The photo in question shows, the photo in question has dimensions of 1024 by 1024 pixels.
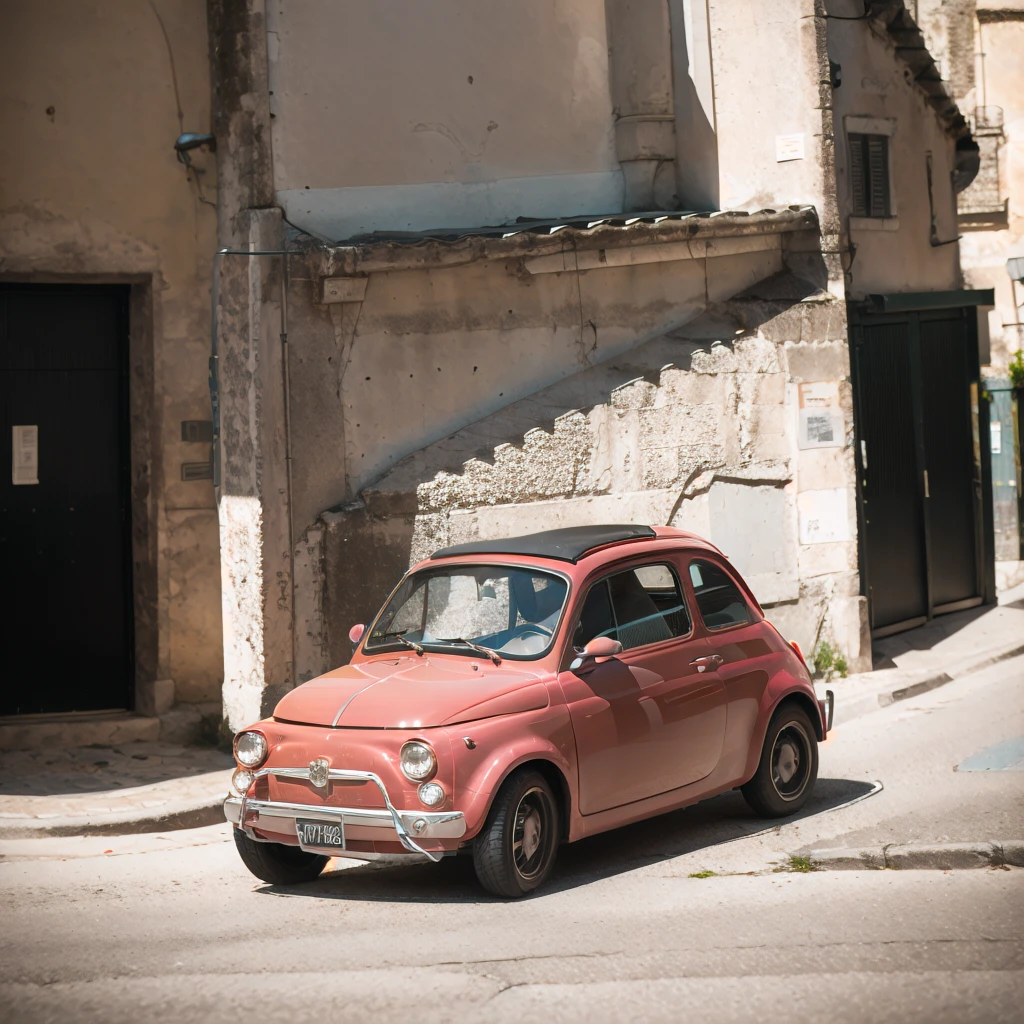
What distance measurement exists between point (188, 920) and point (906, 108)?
38.3 ft

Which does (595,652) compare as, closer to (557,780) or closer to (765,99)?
(557,780)

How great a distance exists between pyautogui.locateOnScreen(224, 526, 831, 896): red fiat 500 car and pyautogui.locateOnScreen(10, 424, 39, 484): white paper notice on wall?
4.22 meters

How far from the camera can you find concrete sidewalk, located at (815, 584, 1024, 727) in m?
11.8

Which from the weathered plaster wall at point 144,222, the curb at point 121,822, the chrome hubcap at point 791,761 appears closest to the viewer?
the chrome hubcap at point 791,761

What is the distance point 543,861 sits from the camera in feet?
22.3

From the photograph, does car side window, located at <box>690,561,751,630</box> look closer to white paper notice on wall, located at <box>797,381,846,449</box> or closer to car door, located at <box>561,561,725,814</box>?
car door, located at <box>561,561,725,814</box>

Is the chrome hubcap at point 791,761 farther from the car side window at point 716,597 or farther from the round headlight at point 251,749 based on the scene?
the round headlight at point 251,749

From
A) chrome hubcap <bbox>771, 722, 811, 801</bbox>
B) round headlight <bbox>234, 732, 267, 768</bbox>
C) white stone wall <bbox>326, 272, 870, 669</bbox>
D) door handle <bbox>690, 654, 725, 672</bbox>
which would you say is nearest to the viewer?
round headlight <bbox>234, 732, 267, 768</bbox>

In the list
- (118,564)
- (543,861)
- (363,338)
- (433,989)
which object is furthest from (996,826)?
(118,564)

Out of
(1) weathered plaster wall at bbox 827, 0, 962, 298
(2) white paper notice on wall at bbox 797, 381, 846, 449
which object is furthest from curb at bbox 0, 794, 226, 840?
(1) weathered plaster wall at bbox 827, 0, 962, 298

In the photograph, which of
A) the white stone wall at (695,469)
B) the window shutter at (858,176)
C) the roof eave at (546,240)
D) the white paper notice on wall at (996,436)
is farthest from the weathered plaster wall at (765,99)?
the white paper notice on wall at (996,436)

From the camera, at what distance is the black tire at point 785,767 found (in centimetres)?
812

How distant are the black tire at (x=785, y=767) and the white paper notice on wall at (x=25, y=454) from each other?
6.07 metres

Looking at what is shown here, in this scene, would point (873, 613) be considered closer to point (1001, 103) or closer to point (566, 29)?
point (566, 29)
